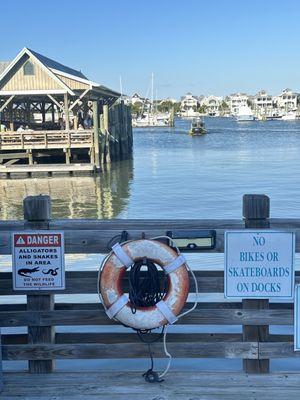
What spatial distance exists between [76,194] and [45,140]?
22.5ft

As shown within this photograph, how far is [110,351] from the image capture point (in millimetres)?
3977

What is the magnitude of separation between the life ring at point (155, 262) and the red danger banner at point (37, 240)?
384 millimetres

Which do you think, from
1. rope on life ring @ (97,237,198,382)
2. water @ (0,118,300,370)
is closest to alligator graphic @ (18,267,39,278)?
rope on life ring @ (97,237,198,382)

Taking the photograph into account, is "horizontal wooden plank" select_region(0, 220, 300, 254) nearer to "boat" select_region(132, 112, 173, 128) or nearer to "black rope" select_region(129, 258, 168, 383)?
"black rope" select_region(129, 258, 168, 383)

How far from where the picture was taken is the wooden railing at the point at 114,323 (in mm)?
3879

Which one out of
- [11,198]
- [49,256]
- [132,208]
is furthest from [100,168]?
[49,256]

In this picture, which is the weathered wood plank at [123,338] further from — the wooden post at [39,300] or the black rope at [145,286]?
the black rope at [145,286]

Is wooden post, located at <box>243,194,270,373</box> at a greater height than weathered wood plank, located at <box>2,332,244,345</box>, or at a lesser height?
greater

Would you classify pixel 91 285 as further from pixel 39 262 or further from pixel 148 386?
pixel 148 386

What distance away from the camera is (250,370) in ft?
13.1

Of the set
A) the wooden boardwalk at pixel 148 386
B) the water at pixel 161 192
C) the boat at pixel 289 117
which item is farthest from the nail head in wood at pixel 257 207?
the boat at pixel 289 117

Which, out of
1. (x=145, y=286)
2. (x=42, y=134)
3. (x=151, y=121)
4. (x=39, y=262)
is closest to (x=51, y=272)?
(x=39, y=262)

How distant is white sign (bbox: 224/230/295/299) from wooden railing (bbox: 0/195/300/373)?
8 cm

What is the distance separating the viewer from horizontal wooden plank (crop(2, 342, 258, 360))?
3939mm
